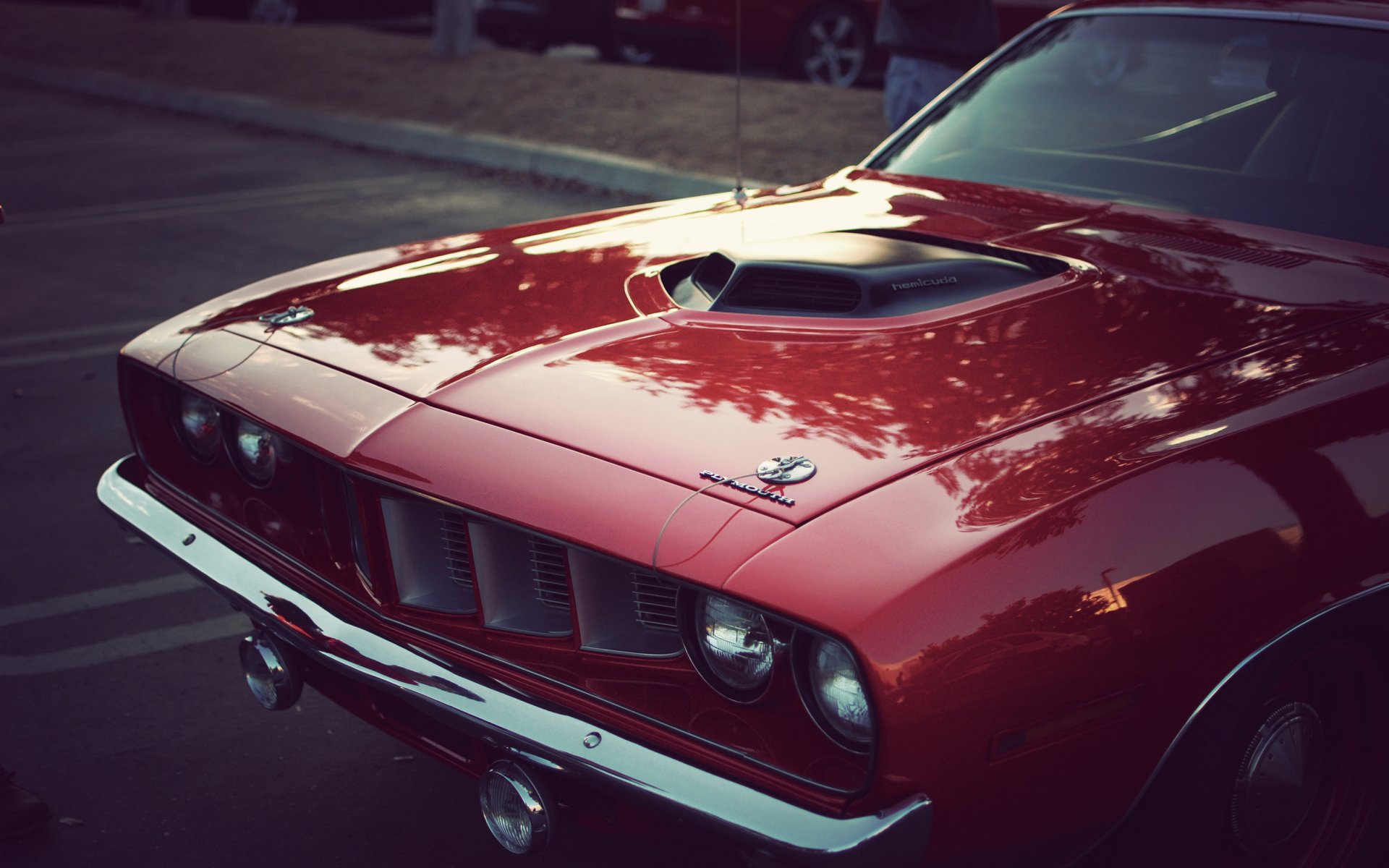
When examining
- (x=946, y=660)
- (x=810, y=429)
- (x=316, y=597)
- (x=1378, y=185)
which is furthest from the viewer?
(x=1378, y=185)

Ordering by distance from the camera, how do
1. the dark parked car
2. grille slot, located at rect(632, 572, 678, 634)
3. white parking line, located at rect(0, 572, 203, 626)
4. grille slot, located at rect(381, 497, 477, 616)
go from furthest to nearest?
the dark parked car < white parking line, located at rect(0, 572, 203, 626) < grille slot, located at rect(381, 497, 477, 616) < grille slot, located at rect(632, 572, 678, 634)

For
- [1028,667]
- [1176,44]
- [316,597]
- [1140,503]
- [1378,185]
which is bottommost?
[316,597]

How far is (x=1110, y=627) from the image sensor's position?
173 centimetres

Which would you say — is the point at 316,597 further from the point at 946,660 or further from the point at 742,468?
the point at 946,660

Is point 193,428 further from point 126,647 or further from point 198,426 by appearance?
point 126,647

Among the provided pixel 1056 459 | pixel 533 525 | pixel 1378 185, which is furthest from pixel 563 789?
pixel 1378 185

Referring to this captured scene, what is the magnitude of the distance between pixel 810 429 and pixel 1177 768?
675mm

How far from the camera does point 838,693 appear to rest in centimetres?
171

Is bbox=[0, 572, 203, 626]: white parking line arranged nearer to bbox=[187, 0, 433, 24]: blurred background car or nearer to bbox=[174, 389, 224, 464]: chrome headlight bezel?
bbox=[174, 389, 224, 464]: chrome headlight bezel

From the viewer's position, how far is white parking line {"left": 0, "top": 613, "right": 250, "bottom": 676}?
10.7 ft

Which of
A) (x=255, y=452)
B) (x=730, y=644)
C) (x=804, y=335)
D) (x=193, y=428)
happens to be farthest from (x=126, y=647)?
(x=730, y=644)

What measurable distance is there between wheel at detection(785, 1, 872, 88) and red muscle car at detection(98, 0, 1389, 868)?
9.24 m

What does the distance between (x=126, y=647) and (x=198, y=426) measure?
0.99m

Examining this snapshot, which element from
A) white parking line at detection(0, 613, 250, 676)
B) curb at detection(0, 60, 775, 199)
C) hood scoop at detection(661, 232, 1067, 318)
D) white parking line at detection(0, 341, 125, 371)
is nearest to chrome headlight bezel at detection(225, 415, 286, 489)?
hood scoop at detection(661, 232, 1067, 318)
